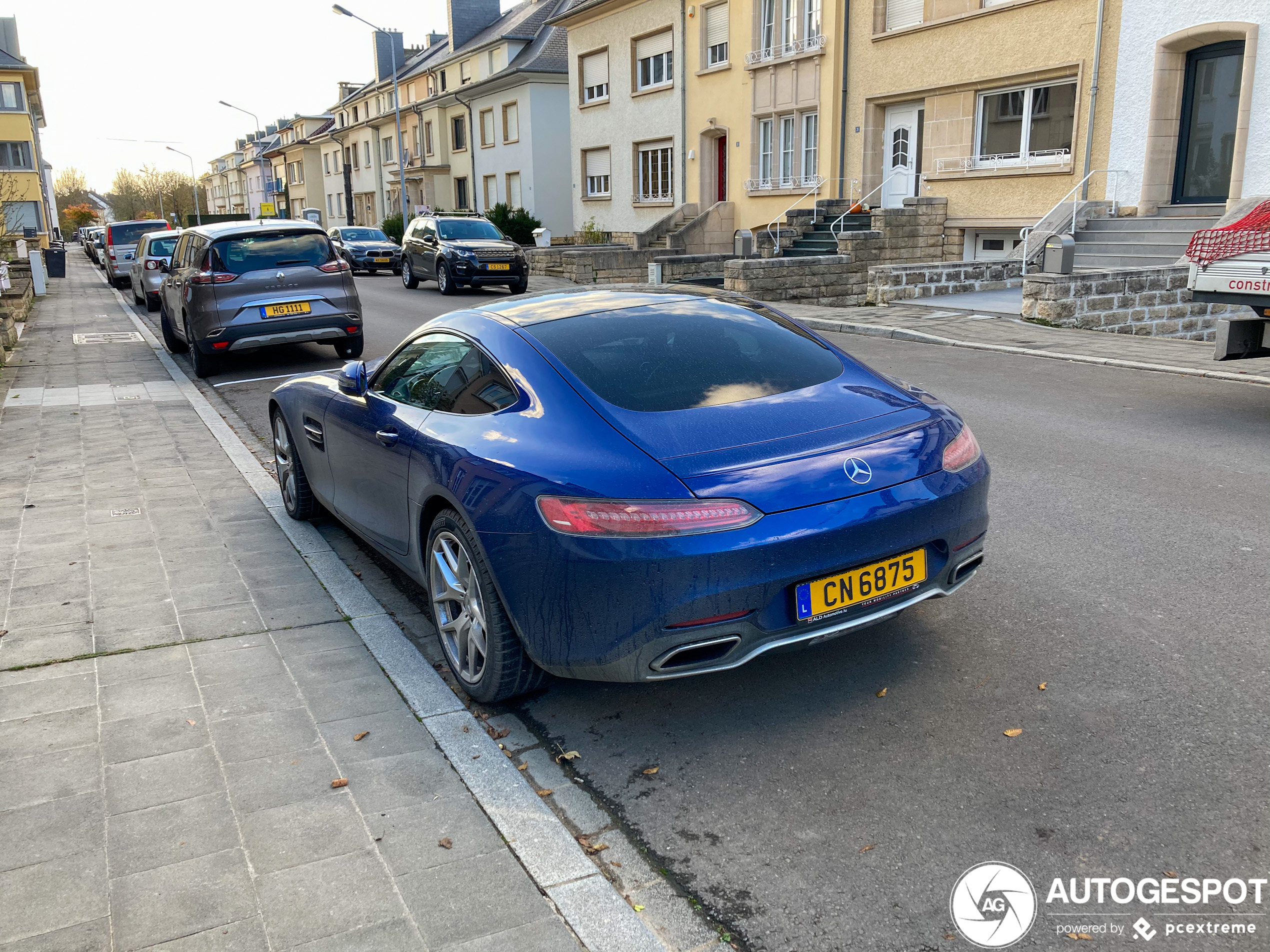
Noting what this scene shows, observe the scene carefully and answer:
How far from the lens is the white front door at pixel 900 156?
2381 centimetres

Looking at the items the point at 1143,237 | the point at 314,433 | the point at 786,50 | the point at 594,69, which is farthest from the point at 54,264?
the point at 314,433

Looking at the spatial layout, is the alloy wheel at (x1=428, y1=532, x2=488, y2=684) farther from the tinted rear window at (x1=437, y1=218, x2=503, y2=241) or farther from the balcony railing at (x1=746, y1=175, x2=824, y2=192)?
the balcony railing at (x1=746, y1=175, x2=824, y2=192)

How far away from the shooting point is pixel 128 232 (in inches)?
1237

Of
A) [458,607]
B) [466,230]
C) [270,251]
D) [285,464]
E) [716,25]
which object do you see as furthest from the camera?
[716,25]

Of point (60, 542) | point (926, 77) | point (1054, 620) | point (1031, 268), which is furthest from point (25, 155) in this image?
point (1054, 620)

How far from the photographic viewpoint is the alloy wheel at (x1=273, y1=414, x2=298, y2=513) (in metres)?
6.20

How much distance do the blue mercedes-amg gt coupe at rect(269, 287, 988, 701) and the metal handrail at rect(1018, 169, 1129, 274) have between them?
53.1ft

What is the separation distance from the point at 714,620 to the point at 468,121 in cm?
4874

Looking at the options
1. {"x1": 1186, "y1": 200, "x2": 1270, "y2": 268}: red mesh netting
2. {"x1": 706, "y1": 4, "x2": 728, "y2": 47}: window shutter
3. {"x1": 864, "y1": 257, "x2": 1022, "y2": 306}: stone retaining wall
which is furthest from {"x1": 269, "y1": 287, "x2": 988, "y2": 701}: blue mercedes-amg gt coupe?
{"x1": 706, "y1": 4, "x2": 728, "y2": 47}: window shutter

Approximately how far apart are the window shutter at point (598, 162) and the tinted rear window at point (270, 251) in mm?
25329

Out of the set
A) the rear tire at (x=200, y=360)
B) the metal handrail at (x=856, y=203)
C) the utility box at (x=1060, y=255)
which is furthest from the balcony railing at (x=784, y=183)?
the rear tire at (x=200, y=360)

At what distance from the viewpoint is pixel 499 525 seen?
3453 mm

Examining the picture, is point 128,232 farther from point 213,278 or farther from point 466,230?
A: point 213,278

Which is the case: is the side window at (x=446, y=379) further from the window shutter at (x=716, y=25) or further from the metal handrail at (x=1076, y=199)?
the window shutter at (x=716, y=25)
